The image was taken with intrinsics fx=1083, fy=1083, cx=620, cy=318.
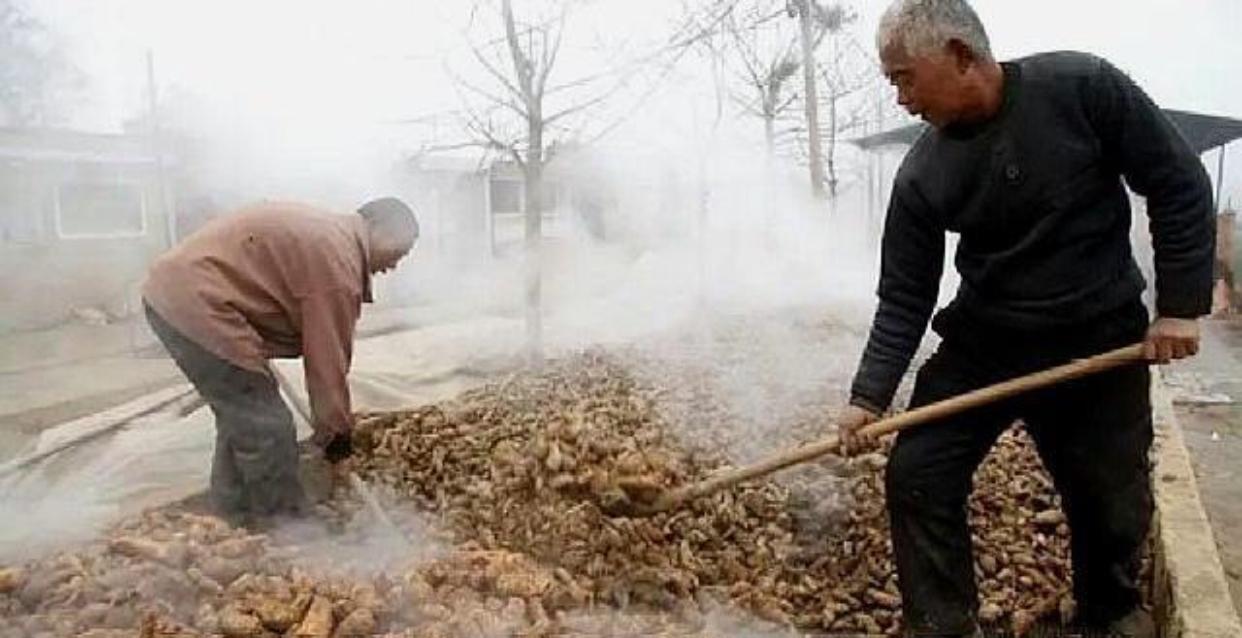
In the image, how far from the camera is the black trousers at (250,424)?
12.5 ft

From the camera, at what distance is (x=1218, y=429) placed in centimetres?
625

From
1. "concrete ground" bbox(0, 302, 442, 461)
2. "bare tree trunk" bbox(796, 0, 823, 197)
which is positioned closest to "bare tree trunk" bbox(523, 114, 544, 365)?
"concrete ground" bbox(0, 302, 442, 461)

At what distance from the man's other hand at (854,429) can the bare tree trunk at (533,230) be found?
4.12 meters

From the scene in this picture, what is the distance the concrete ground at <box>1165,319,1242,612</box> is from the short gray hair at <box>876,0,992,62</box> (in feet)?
6.94

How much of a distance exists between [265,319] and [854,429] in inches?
82.2

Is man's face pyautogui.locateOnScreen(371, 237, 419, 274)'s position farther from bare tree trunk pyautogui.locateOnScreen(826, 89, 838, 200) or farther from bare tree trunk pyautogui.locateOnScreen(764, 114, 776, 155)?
bare tree trunk pyautogui.locateOnScreen(826, 89, 838, 200)

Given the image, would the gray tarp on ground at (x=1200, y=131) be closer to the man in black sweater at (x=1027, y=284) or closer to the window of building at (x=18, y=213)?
the window of building at (x=18, y=213)

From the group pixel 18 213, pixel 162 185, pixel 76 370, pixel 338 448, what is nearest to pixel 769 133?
pixel 162 185

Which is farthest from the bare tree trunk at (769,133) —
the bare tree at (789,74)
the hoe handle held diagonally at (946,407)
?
the hoe handle held diagonally at (946,407)

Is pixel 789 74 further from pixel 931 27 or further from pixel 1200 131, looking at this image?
pixel 931 27

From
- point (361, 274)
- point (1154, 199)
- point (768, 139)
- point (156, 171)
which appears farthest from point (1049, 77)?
point (156, 171)

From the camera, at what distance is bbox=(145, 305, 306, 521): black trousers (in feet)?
12.5

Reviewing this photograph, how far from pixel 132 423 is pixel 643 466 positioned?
10.6 ft

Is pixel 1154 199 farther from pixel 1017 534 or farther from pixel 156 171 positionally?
pixel 156 171
